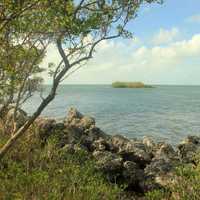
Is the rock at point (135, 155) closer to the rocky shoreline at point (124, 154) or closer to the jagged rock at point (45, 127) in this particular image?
the rocky shoreline at point (124, 154)

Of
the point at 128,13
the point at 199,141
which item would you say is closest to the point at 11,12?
the point at 128,13

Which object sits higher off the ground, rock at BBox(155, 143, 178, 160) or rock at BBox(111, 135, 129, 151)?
rock at BBox(111, 135, 129, 151)

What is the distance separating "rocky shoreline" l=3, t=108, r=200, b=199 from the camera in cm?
1761

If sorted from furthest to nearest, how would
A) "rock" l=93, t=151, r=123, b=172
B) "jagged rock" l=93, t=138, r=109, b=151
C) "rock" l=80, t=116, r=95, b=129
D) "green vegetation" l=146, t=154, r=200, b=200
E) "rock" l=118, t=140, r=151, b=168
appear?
"rock" l=80, t=116, r=95, b=129
"jagged rock" l=93, t=138, r=109, b=151
"rock" l=118, t=140, r=151, b=168
"rock" l=93, t=151, r=123, b=172
"green vegetation" l=146, t=154, r=200, b=200

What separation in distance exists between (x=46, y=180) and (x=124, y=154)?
9.15 metres

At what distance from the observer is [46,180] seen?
1200 cm

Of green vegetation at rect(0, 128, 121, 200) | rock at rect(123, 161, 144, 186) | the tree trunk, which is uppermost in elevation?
the tree trunk

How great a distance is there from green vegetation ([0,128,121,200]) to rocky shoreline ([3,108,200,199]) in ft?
5.51

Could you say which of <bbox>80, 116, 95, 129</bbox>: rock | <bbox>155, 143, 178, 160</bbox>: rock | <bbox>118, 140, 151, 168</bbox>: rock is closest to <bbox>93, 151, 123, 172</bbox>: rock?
<bbox>118, 140, 151, 168</bbox>: rock

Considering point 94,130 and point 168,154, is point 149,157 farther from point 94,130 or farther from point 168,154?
point 94,130

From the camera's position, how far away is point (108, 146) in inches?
888

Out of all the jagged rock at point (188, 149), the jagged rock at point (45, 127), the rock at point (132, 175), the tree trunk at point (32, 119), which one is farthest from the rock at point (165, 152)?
the tree trunk at point (32, 119)

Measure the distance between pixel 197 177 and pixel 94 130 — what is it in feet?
43.3

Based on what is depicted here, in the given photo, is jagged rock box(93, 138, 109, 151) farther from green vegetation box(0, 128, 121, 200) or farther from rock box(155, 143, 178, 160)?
green vegetation box(0, 128, 121, 200)
